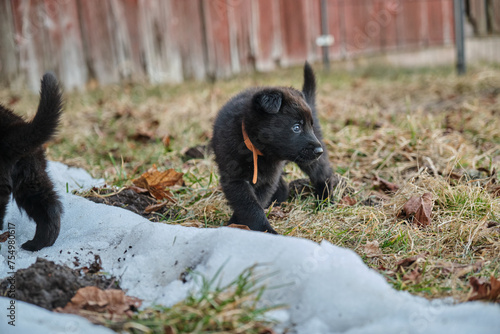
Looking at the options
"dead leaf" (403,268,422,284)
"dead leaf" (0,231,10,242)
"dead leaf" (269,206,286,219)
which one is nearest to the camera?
"dead leaf" (403,268,422,284)

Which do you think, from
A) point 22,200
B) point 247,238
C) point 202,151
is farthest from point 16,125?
point 202,151

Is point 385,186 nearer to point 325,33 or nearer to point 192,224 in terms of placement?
point 192,224

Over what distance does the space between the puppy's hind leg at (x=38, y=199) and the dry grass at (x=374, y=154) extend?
2.55 ft

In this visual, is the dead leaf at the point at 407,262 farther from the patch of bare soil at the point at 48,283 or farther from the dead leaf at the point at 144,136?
the dead leaf at the point at 144,136

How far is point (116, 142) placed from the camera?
5.26 metres

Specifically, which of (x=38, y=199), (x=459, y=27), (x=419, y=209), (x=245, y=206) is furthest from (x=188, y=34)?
(x=419, y=209)

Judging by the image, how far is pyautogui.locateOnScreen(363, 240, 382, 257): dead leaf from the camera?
2714 mm

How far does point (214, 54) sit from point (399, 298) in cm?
706

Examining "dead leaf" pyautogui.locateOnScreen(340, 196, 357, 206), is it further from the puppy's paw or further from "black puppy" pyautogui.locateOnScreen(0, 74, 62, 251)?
the puppy's paw

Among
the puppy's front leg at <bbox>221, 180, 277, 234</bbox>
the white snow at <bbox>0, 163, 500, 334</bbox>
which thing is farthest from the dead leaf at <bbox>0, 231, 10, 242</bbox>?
the puppy's front leg at <bbox>221, 180, 277, 234</bbox>

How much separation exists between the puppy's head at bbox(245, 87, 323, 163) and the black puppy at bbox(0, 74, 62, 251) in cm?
118

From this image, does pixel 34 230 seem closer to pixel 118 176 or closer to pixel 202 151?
pixel 118 176

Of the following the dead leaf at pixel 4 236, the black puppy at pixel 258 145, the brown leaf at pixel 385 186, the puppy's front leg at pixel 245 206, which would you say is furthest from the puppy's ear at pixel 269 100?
the dead leaf at pixel 4 236

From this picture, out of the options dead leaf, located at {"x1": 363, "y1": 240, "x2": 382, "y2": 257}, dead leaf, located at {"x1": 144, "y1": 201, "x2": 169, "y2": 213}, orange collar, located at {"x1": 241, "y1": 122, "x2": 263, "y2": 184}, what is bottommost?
dead leaf, located at {"x1": 363, "y1": 240, "x2": 382, "y2": 257}
